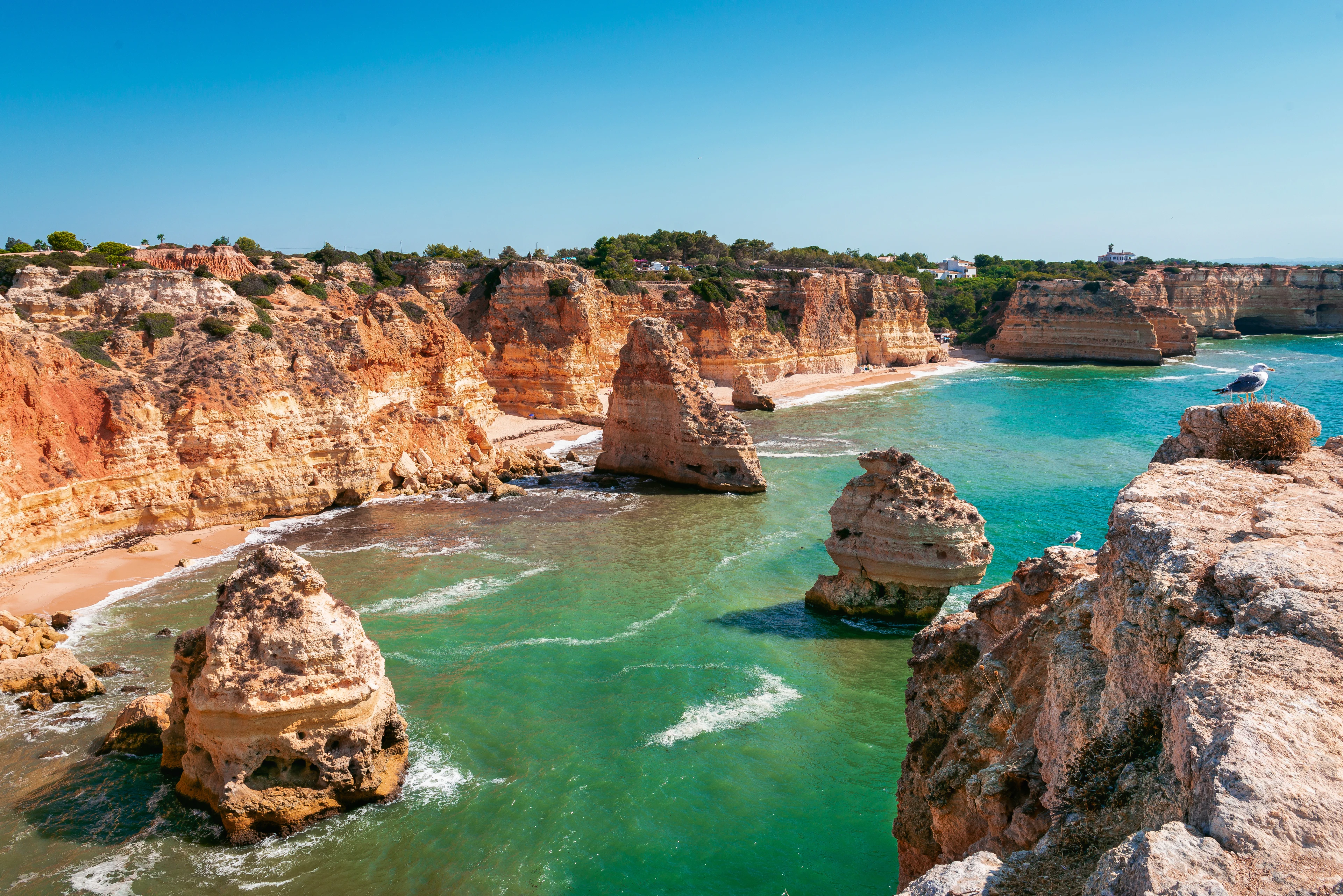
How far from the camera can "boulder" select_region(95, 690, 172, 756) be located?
43.0ft

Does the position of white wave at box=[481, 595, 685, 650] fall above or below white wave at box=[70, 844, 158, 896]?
above

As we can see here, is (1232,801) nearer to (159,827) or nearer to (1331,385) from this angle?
(159,827)

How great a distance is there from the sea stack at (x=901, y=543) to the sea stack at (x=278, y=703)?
10.6m

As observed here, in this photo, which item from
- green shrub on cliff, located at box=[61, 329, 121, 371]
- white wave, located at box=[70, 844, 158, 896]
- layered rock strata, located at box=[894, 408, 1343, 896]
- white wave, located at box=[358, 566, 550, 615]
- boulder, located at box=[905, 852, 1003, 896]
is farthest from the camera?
green shrub on cliff, located at box=[61, 329, 121, 371]

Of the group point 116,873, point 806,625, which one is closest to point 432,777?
point 116,873

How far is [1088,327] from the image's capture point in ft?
270

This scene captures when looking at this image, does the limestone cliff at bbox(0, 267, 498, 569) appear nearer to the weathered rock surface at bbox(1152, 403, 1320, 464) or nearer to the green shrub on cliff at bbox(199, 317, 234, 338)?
the green shrub on cliff at bbox(199, 317, 234, 338)

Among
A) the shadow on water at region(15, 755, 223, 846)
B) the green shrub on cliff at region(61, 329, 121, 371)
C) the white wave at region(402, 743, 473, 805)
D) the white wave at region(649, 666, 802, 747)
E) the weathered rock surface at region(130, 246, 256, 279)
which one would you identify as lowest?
the white wave at region(649, 666, 802, 747)

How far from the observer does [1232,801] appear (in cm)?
340

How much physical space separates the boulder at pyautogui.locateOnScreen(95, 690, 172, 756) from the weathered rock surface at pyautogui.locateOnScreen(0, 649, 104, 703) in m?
2.07

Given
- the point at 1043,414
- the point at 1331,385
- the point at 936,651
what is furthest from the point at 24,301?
the point at 1331,385

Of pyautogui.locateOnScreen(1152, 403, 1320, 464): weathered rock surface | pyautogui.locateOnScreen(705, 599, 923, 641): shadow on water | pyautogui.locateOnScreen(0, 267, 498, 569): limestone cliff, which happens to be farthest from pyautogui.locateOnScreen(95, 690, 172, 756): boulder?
pyautogui.locateOnScreen(1152, 403, 1320, 464): weathered rock surface

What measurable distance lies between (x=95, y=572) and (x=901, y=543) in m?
20.1

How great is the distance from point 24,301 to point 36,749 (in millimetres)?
21135
